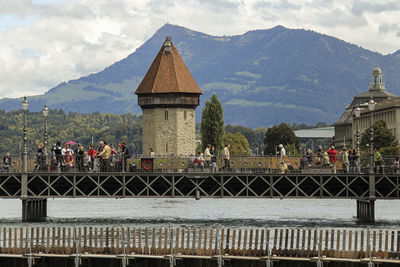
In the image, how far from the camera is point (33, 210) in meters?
61.0

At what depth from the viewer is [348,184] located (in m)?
55.6

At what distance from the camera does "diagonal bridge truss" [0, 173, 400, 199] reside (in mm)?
55906

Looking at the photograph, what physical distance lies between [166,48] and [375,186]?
4672 centimetres

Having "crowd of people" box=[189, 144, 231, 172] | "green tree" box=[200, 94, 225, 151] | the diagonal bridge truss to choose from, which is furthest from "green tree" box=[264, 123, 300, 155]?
"crowd of people" box=[189, 144, 231, 172]

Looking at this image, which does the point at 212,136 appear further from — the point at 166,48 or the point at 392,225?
the point at 392,225

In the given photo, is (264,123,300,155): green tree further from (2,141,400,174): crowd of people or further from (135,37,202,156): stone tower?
(2,141,400,174): crowd of people

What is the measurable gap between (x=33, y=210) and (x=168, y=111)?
35.8 meters

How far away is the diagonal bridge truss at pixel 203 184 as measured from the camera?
55.9 meters

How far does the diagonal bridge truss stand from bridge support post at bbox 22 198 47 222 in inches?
31.8

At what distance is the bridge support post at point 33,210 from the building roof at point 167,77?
3299 centimetres

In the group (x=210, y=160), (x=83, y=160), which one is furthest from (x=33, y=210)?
(x=210, y=160)

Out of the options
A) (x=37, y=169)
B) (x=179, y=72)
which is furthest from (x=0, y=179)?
(x=179, y=72)

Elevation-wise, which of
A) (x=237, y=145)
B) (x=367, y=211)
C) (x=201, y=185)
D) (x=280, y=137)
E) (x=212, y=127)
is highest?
(x=280, y=137)

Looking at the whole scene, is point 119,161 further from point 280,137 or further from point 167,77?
point 280,137
